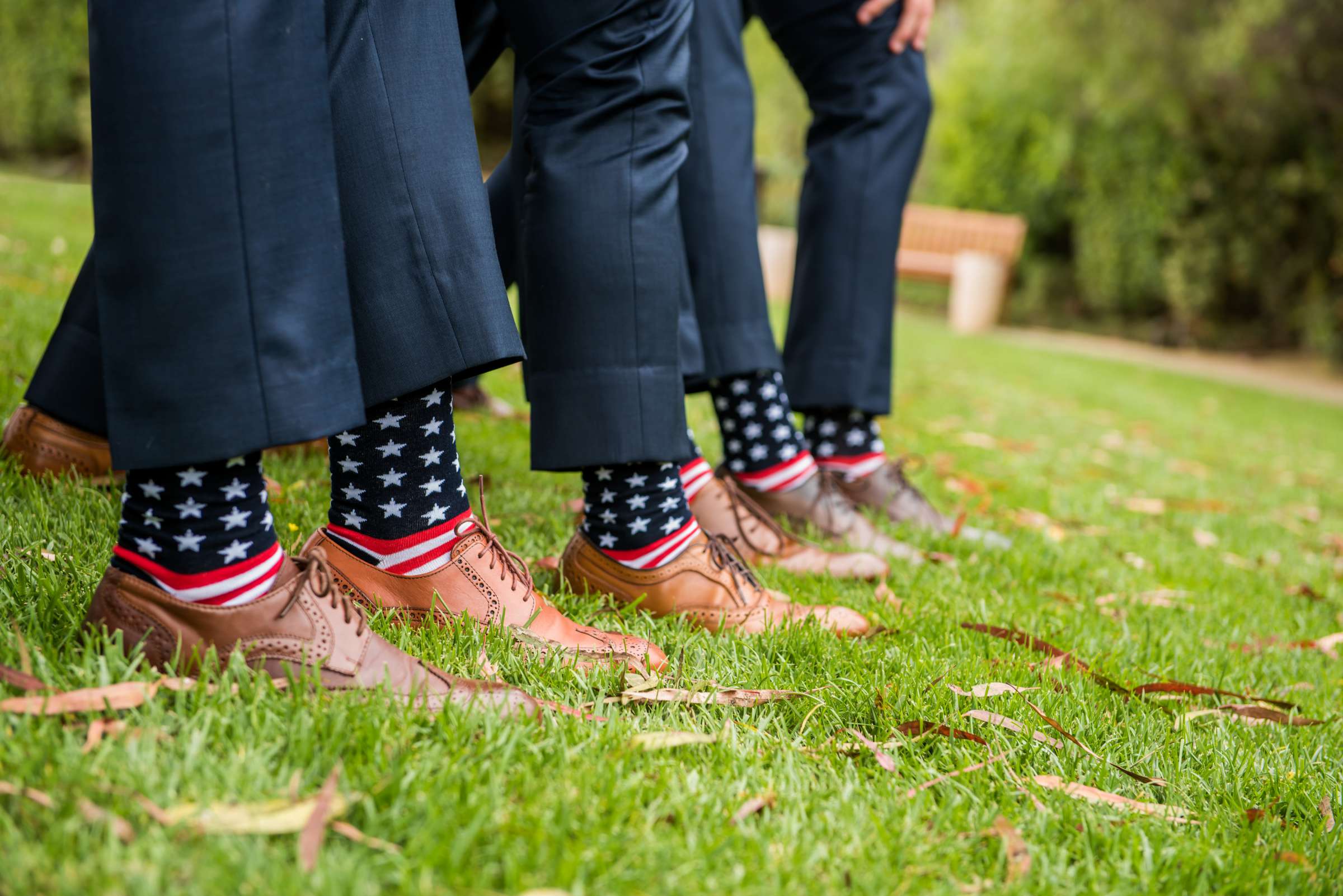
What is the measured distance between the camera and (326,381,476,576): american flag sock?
119 centimetres

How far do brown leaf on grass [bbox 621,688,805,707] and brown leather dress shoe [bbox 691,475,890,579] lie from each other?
0.59 meters

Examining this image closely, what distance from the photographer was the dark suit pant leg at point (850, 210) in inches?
86.7

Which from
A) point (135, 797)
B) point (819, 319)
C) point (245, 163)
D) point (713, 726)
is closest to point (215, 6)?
point (245, 163)

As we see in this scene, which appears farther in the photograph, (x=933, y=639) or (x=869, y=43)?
(x=869, y=43)

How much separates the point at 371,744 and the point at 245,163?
22.3 inches

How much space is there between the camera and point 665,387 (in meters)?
1.43

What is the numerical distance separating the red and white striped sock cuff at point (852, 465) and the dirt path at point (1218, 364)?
25.9 ft

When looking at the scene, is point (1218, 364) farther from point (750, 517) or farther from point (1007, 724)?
point (1007, 724)

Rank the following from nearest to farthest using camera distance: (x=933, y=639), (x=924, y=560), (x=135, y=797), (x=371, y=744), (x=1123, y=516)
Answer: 1. (x=135, y=797)
2. (x=371, y=744)
3. (x=933, y=639)
4. (x=924, y=560)
5. (x=1123, y=516)

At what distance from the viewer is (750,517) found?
186 centimetres

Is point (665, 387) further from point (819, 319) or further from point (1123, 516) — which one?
point (1123, 516)

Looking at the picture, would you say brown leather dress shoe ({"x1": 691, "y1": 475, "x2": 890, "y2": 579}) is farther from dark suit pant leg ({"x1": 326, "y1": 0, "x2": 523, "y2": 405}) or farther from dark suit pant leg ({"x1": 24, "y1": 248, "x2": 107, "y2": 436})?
dark suit pant leg ({"x1": 24, "y1": 248, "x2": 107, "y2": 436})

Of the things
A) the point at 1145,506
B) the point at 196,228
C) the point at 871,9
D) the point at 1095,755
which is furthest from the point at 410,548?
the point at 1145,506

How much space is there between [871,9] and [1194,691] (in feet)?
4.76
